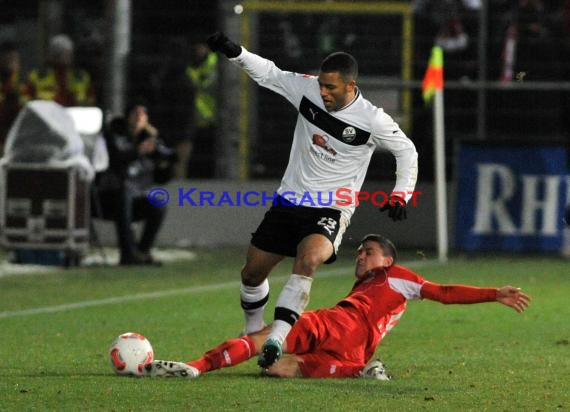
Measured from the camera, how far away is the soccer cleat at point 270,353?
836cm

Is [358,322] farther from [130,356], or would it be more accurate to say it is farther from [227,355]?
[130,356]

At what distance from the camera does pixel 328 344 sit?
28.8 feet

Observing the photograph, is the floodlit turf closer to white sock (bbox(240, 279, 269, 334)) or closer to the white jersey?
white sock (bbox(240, 279, 269, 334))

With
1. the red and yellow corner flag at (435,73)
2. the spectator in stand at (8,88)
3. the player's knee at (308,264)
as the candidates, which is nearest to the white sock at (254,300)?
the player's knee at (308,264)

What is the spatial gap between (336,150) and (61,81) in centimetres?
1161

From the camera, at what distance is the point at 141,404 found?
768cm

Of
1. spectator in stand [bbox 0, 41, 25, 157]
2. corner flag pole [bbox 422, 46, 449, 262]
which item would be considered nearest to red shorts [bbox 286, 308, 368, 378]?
corner flag pole [bbox 422, 46, 449, 262]

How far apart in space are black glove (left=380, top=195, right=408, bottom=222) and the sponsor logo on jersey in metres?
0.43

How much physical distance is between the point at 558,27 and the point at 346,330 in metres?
10.8

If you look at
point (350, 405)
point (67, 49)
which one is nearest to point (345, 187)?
point (350, 405)

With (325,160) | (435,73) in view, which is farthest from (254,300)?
(435,73)

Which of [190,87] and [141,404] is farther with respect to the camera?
[190,87]

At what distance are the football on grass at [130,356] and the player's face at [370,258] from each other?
1.35m

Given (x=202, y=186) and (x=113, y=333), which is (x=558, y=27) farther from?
(x=113, y=333)
